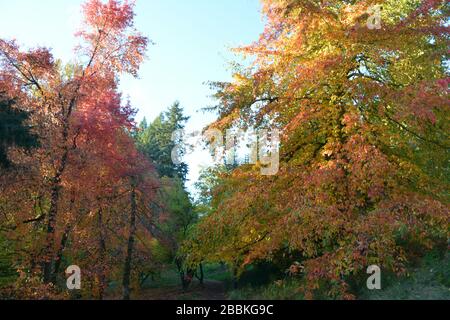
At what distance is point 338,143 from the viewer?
8.72 metres

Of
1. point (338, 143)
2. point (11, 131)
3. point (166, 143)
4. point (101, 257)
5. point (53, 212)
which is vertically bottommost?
point (101, 257)

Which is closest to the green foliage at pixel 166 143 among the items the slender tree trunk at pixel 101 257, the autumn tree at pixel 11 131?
the slender tree trunk at pixel 101 257

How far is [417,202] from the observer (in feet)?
25.6

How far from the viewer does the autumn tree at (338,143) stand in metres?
7.79

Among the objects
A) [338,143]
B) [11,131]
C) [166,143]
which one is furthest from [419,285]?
[166,143]

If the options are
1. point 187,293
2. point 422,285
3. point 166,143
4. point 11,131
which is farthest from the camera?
point 166,143

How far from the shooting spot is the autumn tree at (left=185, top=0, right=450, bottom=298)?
7.79 m

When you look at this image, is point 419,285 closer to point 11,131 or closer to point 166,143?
point 11,131

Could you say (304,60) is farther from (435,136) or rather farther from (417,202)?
(417,202)

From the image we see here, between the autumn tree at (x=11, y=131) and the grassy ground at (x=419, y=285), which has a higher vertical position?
the autumn tree at (x=11, y=131)

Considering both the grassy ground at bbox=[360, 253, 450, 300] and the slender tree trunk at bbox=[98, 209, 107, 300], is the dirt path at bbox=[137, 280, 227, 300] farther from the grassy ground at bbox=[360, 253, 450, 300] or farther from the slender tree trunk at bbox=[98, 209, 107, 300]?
the grassy ground at bbox=[360, 253, 450, 300]

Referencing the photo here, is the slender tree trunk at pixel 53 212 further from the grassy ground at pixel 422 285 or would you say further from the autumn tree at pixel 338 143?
the grassy ground at pixel 422 285
